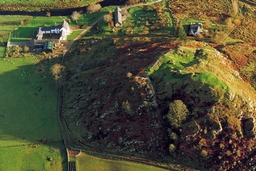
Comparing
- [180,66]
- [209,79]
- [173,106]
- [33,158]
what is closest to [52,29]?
[33,158]

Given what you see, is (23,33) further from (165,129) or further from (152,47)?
(165,129)

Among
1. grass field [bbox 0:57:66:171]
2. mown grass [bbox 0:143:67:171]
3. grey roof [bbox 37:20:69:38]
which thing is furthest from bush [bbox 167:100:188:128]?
grey roof [bbox 37:20:69:38]

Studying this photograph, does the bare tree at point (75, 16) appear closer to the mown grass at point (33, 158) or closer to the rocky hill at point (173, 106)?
the rocky hill at point (173, 106)

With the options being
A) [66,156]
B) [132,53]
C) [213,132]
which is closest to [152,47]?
[132,53]

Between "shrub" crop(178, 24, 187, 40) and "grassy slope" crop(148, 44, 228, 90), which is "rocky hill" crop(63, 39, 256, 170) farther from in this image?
"shrub" crop(178, 24, 187, 40)

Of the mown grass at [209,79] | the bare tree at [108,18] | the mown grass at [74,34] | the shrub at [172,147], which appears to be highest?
the bare tree at [108,18]

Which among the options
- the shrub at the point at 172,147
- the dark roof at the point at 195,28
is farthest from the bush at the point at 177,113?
the dark roof at the point at 195,28

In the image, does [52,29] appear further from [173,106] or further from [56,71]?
[173,106]
